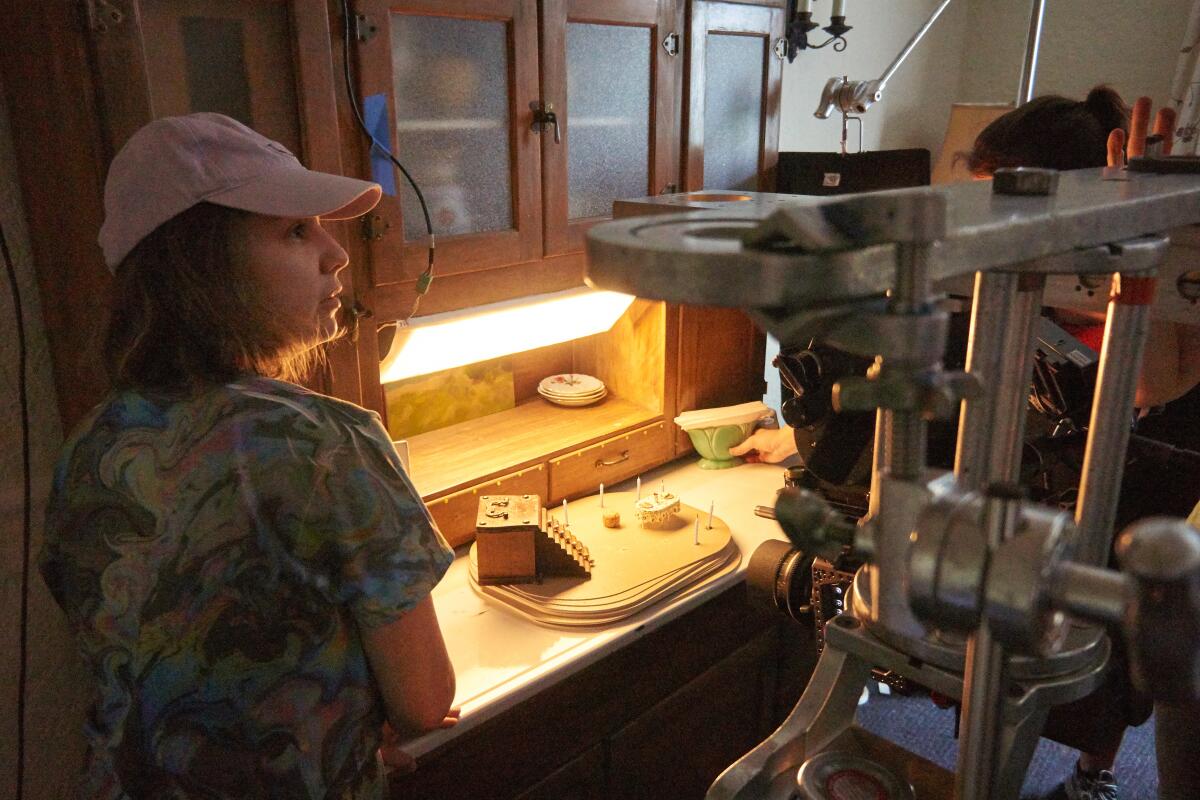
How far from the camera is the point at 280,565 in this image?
3.39ft

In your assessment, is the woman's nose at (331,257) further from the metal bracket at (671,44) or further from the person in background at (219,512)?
the metal bracket at (671,44)

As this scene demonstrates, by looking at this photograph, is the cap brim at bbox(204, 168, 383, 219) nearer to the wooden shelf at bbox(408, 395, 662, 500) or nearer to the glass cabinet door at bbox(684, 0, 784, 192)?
the wooden shelf at bbox(408, 395, 662, 500)

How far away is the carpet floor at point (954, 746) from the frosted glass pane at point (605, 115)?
152cm

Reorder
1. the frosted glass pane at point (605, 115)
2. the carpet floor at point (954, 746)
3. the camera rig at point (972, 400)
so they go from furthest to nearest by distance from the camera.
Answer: the carpet floor at point (954, 746), the frosted glass pane at point (605, 115), the camera rig at point (972, 400)

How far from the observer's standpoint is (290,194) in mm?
1048

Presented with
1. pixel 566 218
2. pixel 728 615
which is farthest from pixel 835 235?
pixel 728 615

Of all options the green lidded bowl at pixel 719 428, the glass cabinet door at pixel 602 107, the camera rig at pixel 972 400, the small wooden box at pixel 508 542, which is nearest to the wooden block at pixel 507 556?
the small wooden box at pixel 508 542

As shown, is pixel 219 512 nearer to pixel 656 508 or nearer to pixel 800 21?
pixel 656 508

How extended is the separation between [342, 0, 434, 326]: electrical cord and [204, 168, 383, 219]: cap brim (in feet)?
1.04

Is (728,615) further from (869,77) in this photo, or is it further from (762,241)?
(869,77)

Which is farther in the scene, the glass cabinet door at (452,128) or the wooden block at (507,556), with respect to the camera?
the wooden block at (507,556)

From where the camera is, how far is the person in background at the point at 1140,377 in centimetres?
90

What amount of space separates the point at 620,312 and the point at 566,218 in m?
0.39

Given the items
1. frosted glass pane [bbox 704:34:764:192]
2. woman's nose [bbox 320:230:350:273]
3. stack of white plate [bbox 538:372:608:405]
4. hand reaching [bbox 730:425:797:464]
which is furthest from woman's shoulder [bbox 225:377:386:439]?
hand reaching [bbox 730:425:797:464]
